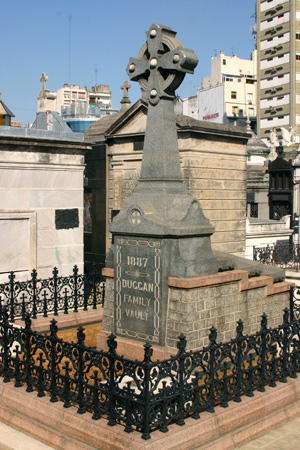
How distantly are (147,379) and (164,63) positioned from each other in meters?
4.92

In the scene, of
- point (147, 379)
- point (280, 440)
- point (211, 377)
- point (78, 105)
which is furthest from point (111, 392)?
point (78, 105)

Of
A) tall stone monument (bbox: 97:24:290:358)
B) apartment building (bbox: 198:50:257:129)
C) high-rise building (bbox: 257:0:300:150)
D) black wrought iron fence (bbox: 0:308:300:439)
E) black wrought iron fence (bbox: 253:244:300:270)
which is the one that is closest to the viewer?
black wrought iron fence (bbox: 0:308:300:439)

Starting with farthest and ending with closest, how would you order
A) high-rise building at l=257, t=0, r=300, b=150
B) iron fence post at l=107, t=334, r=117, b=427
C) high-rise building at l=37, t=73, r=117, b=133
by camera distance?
high-rise building at l=257, t=0, r=300, b=150, high-rise building at l=37, t=73, r=117, b=133, iron fence post at l=107, t=334, r=117, b=427

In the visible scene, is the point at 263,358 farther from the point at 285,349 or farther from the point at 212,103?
the point at 212,103

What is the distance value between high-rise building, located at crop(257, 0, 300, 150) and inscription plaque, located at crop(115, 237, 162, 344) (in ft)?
197

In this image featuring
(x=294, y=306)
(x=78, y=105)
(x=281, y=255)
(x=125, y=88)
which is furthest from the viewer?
(x=78, y=105)

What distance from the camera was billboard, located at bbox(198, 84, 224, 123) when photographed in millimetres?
76125

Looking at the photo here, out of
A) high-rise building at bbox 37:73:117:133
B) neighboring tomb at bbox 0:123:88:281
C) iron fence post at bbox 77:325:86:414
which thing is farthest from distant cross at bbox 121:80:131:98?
iron fence post at bbox 77:325:86:414

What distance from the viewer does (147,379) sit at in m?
5.84

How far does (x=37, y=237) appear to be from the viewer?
42.8 feet

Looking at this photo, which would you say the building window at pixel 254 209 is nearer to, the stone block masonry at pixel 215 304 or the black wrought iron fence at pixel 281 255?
the black wrought iron fence at pixel 281 255

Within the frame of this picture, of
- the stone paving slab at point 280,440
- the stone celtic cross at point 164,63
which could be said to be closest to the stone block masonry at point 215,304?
the stone paving slab at point 280,440

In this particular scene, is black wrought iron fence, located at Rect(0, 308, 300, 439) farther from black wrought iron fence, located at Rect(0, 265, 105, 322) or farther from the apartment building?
the apartment building

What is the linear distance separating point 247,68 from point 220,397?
82629 millimetres
